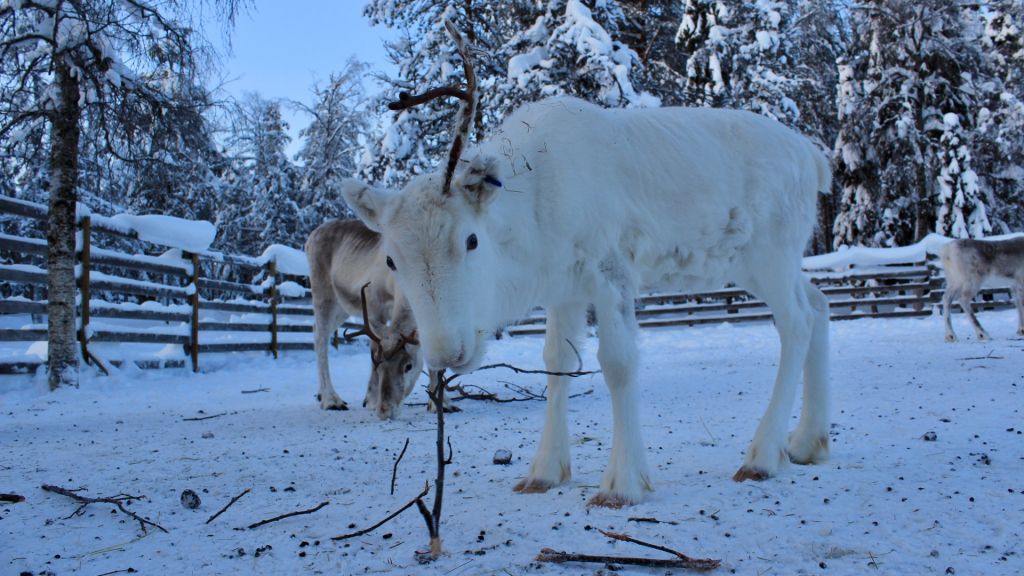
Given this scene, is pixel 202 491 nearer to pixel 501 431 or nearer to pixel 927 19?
pixel 501 431

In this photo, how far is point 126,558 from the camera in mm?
2332

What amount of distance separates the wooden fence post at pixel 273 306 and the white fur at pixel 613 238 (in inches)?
420

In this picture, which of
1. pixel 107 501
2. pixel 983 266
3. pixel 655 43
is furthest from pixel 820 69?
pixel 107 501

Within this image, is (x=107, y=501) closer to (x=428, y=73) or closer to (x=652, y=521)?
(x=652, y=521)

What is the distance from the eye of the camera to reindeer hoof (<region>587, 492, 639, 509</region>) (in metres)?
2.74

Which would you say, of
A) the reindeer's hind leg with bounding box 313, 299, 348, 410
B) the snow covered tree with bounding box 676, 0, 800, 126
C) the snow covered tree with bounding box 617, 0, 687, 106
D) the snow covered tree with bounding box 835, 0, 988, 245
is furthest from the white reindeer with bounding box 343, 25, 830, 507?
the snow covered tree with bounding box 835, 0, 988, 245

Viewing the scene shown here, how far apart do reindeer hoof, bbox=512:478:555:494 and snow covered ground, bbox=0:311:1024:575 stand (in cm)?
7

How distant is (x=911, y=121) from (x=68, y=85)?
22279 millimetres

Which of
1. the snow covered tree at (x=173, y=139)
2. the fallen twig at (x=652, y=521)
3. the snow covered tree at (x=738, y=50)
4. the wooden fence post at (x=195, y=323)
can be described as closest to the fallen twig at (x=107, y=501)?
the fallen twig at (x=652, y=521)

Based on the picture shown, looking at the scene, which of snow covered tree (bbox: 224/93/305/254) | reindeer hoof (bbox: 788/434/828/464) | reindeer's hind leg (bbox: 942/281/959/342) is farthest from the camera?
snow covered tree (bbox: 224/93/305/254)

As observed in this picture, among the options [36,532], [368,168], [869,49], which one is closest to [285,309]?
[368,168]

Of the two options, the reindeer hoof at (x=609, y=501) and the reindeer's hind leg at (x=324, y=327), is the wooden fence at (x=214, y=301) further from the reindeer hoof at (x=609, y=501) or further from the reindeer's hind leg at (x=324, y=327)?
the reindeer's hind leg at (x=324, y=327)

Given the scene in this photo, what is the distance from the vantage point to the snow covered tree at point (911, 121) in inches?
840

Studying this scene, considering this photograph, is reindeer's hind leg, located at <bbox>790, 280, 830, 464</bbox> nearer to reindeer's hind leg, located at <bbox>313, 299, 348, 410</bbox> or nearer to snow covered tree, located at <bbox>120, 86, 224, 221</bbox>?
reindeer's hind leg, located at <bbox>313, 299, 348, 410</bbox>
